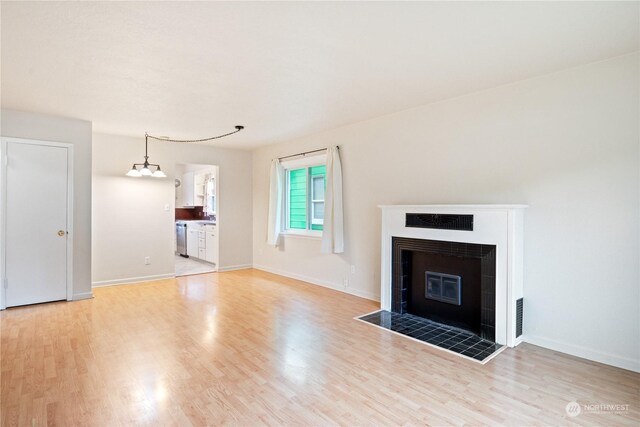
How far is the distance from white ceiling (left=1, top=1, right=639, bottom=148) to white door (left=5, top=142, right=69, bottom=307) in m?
0.67

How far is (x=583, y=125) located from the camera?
9.43 ft

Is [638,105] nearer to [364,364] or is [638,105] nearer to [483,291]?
[483,291]

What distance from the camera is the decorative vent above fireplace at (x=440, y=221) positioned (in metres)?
3.37

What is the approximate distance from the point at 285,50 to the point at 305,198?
3468mm

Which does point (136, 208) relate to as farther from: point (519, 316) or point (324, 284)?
point (519, 316)

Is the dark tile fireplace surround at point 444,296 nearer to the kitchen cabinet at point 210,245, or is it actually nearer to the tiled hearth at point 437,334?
the tiled hearth at point 437,334

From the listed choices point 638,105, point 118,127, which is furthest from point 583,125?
point 118,127

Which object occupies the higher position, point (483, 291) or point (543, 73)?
point (543, 73)

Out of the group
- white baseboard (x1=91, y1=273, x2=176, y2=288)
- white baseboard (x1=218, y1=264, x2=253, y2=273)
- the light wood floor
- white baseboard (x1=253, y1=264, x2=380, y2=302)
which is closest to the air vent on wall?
the light wood floor

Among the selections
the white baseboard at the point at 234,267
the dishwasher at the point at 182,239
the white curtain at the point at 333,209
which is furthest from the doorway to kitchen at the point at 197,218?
the white curtain at the point at 333,209

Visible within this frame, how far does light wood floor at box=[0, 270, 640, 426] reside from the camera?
2061 mm

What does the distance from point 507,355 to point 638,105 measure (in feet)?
7.21

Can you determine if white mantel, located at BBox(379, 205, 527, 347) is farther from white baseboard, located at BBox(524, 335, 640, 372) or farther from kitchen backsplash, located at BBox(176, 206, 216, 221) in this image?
kitchen backsplash, located at BBox(176, 206, 216, 221)

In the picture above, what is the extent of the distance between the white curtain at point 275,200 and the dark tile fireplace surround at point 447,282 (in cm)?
273
